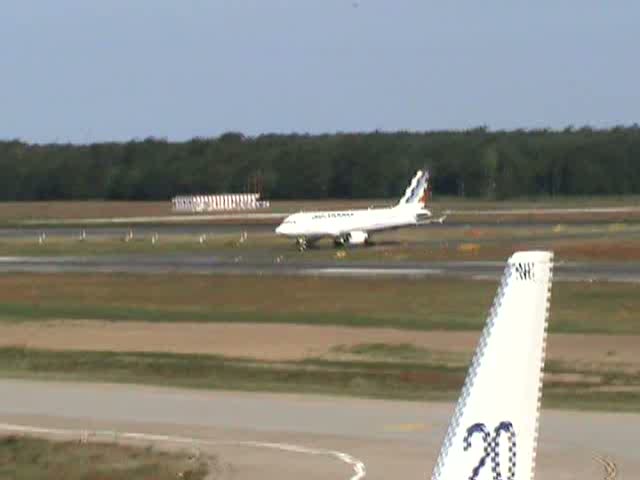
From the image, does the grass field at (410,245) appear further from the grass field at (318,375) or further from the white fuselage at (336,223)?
the grass field at (318,375)

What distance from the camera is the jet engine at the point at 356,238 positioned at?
94688 millimetres

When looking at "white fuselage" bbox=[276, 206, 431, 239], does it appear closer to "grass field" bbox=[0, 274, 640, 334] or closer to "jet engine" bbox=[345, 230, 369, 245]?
"jet engine" bbox=[345, 230, 369, 245]

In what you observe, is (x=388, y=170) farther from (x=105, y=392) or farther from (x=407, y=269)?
(x=105, y=392)

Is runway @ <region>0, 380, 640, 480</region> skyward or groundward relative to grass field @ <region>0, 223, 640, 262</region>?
A: groundward

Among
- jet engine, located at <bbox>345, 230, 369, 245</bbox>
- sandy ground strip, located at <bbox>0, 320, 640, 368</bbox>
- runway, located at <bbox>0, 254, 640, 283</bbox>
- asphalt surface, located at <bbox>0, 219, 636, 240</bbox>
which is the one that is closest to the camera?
sandy ground strip, located at <bbox>0, 320, 640, 368</bbox>

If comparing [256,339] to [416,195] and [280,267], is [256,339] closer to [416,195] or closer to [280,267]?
[280,267]

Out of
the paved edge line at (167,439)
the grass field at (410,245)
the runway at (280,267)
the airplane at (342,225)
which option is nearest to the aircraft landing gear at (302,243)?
the airplane at (342,225)

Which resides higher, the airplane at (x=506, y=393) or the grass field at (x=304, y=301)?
the airplane at (x=506, y=393)

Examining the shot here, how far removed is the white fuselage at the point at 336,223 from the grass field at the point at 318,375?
156 ft

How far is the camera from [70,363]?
43812mm

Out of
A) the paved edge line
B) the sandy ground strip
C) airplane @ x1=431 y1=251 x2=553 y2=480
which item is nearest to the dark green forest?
the sandy ground strip

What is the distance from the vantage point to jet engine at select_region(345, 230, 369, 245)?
94.7 meters

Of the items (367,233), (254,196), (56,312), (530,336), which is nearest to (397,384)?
(56,312)

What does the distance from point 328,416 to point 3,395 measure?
9010 mm
